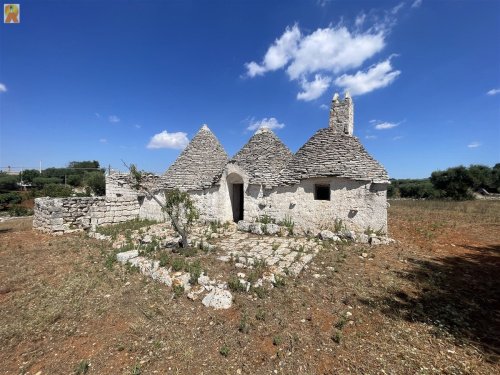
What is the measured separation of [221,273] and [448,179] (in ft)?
124

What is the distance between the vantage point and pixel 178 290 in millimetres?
5371

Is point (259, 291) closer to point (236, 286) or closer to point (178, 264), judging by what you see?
point (236, 286)

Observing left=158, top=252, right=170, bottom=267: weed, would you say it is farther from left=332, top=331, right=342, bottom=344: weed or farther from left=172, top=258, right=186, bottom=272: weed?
left=332, top=331, right=342, bottom=344: weed

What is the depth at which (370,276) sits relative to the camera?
6016mm

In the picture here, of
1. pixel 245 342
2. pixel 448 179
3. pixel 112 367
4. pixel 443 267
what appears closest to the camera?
pixel 112 367

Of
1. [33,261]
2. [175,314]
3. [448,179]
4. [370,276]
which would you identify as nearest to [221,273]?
[175,314]

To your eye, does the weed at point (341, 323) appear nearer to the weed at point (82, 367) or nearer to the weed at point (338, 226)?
the weed at point (82, 367)

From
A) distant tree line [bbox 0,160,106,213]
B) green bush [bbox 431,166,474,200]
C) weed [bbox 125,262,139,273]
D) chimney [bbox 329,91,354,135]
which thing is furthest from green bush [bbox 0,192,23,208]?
green bush [bbox 431,166,474,200]

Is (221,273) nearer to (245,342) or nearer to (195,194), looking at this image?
(245,342)

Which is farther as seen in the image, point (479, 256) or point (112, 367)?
point (479, 256)

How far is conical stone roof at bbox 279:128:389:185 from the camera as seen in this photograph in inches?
368

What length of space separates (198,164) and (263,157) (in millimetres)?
3973

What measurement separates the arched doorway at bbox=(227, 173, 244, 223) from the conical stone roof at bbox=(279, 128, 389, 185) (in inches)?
99.3

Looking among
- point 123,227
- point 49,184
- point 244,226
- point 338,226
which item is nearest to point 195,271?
point 244,226
